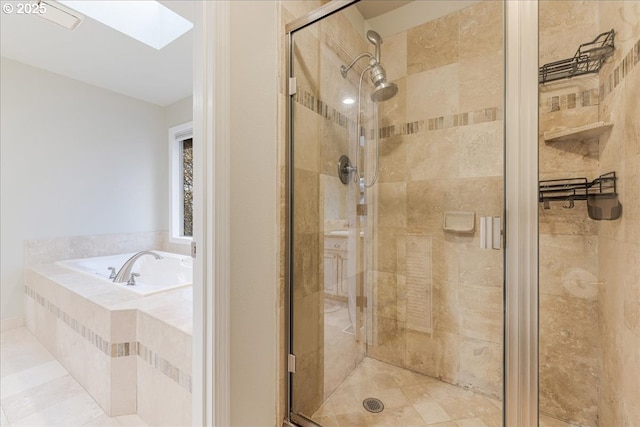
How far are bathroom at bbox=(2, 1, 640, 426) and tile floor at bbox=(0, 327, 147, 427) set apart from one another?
3.48 feet

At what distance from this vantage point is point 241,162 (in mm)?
1133

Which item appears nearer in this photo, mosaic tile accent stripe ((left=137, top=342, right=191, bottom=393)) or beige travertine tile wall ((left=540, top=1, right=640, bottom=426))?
beige travertine tile wall ((left=540, top=1, right=640, bottom=426))

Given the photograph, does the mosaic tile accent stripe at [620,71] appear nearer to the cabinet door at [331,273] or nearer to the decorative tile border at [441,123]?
the decorative tile border at [441,123]

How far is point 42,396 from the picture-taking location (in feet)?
5.48

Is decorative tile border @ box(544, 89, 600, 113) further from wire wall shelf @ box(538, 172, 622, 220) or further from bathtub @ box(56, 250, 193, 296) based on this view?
bathtub @ box(56, 250, 193, 296)

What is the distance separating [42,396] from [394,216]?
241 cm

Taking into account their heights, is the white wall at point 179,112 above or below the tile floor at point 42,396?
above

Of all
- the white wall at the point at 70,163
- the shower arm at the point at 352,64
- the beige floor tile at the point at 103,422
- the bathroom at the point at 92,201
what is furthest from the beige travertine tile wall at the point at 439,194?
the white wall at the point at 70,163

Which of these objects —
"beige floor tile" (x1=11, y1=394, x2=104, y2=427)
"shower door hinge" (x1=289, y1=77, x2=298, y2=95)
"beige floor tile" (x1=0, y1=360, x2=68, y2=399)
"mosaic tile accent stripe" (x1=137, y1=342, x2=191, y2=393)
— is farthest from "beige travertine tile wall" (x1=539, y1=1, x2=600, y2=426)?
"beige floor tile" (x1=0, y1=360, x2=68, y2=399)

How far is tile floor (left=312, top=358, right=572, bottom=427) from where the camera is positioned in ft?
4.63

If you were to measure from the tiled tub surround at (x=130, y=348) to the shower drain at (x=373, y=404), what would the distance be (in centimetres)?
89

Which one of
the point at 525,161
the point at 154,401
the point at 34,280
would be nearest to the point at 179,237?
the point at 34,280

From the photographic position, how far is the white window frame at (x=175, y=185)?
357 cm

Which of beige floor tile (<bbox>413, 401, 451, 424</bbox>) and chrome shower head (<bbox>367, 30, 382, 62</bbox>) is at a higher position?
chrome shower head (<bbox>367, 30, 382, 62</bbox>)
